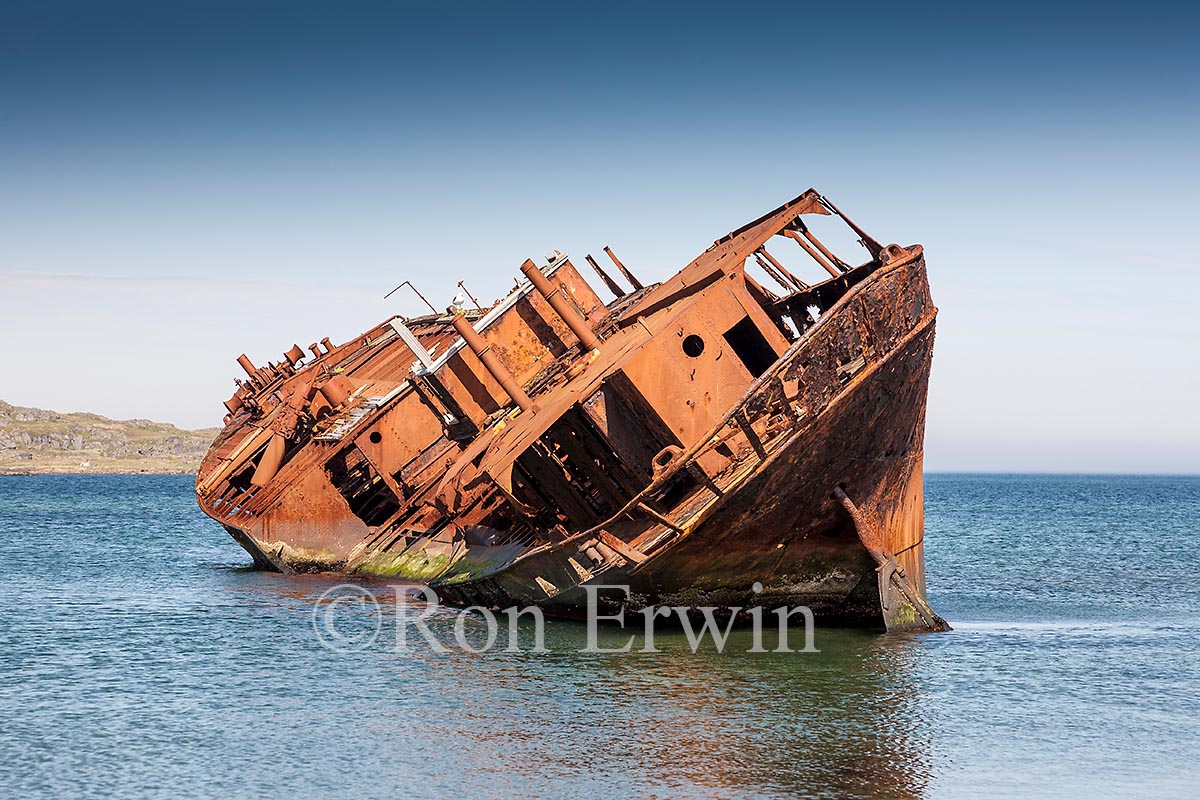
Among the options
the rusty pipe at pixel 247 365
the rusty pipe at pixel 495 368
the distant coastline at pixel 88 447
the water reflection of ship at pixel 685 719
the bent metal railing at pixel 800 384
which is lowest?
the water reflection of ship at pixel 685 719

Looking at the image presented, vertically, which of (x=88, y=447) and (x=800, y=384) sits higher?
(x=88, y=447)

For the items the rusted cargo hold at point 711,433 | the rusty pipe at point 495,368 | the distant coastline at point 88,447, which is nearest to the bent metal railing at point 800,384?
the rusted cargo hold at point 711,433

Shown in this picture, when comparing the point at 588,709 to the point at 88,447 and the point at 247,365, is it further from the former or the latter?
the point at 88,447

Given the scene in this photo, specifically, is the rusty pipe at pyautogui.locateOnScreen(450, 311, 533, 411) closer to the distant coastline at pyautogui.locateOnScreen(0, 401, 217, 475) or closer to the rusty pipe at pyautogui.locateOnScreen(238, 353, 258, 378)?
the rusty pipe at pyautogui.locateOnScreen(238, 353, 258, 378)

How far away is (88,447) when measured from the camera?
568ft

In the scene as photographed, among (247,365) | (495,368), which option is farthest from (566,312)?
(247,365)

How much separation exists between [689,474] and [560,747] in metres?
5.28

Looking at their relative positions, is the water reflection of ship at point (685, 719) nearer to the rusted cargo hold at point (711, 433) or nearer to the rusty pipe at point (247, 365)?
the rusted cargo hold at point (711, 433)

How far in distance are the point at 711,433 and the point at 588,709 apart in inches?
134

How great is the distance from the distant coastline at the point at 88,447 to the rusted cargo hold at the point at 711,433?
151848mm

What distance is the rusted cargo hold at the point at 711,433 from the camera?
1399cm

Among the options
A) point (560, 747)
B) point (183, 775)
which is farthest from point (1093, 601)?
point (183, 775)

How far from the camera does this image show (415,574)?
23453 millimetres

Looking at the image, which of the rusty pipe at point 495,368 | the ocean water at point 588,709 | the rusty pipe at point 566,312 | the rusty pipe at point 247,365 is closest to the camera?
the ocean water at point 588,709
